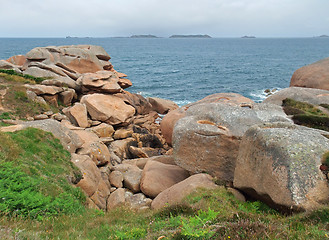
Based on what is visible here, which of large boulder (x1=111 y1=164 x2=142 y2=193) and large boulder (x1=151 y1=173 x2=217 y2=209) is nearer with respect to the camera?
large boulder (x1=151 y1=173 x2=217 y2=209)

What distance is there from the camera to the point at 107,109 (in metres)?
30.0

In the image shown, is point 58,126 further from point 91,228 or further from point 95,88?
point 95,88

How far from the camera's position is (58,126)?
63.4 ft

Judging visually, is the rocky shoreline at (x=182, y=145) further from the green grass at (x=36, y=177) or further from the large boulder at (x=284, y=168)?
the green grass at (x=36, y=177)

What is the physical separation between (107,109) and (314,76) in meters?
25.3

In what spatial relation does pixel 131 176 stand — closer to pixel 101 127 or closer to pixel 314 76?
pixel 101 127

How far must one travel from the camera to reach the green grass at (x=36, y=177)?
9.64 meters

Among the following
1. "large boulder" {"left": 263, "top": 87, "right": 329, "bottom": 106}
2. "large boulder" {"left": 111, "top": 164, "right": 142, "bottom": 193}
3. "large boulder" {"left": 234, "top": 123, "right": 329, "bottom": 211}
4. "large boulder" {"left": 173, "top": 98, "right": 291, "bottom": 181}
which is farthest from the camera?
"large boulder" {"left": 263, "top": 87, "right": 329, "bottom": 106}

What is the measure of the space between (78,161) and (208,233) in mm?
12861

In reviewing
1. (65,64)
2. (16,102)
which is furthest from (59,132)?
(65,64)

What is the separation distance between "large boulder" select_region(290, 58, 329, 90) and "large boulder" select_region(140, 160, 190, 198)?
22.8 metres

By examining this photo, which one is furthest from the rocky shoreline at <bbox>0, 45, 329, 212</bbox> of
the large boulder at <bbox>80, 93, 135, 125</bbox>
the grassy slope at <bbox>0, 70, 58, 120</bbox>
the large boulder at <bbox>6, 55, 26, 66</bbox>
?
the large boulder at <bbox>6, 55, 26, 66</bbox>

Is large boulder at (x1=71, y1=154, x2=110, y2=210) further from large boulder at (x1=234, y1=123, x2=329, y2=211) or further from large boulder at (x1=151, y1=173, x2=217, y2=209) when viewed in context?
large boulder at (x1=234, y1=123, x2=329, y2=211)

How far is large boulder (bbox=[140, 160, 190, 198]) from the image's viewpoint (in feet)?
59.9
